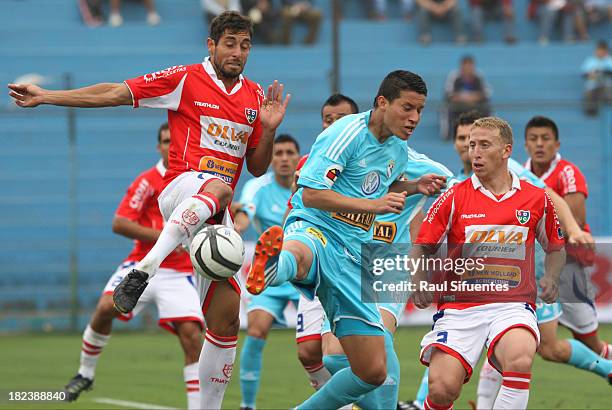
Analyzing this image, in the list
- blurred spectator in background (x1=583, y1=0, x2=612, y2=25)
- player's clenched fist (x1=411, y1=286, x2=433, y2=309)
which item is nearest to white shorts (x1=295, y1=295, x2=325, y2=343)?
player's clenched fist (x1=411, y1=286, x2=433, y2=309)

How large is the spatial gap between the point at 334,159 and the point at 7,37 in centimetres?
1709

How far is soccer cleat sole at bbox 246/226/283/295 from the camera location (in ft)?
20.9

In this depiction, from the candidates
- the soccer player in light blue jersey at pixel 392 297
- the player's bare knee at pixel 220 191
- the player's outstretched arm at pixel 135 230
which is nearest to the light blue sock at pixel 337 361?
the soccer player in light blue jersey at pixel 392 297

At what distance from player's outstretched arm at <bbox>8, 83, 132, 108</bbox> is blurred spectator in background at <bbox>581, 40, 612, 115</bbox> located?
47.2 feet

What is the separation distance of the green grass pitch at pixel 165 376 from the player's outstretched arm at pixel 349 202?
3408 mm

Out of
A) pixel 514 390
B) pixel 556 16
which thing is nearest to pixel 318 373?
pixel 514 390

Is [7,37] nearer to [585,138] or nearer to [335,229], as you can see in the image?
[585,138]

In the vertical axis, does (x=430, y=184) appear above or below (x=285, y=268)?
above

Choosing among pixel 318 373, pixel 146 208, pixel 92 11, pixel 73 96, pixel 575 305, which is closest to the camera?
pixel 73 96

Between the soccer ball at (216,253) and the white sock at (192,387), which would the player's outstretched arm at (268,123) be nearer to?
the soccer ball at (216,253)

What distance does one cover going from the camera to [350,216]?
7367 mm

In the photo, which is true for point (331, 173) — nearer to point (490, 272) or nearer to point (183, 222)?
point (183, 222)

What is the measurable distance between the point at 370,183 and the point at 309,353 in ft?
6.64

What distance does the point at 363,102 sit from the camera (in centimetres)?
2002
